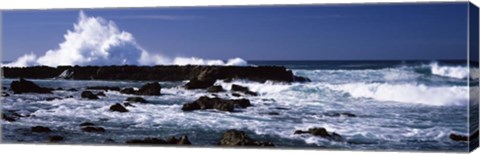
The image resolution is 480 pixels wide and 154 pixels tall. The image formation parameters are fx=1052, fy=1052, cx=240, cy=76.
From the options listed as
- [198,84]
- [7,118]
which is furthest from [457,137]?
[7,118]

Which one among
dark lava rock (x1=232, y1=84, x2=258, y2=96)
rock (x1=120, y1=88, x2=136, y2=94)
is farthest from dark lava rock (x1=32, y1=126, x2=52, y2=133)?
dark lava rock (x1=232, y1=84, x2=258, y2=96)

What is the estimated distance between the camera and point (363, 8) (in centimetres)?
1141

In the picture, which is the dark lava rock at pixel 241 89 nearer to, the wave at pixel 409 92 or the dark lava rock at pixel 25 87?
the wave at pixel 409 92

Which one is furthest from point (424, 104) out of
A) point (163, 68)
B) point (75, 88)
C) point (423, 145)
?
point (75, 88)

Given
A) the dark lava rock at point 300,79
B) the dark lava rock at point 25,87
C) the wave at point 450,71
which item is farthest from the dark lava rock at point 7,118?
the wave at point 450,71

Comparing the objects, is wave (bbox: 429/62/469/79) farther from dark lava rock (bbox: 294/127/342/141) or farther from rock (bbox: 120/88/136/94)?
rock (bbox: 120/88/136/94)

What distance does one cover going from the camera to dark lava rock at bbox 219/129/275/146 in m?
11.6

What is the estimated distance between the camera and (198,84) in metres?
12.0

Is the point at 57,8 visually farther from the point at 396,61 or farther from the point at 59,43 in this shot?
the point at 396,61

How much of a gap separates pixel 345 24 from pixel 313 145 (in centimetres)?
137

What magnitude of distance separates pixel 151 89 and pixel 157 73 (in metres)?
0.21

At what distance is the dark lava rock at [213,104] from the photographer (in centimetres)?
1184

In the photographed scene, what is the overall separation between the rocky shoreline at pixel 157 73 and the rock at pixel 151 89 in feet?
0.23

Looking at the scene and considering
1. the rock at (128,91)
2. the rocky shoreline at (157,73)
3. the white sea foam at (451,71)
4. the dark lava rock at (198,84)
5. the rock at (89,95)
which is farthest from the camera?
the rock at (89,95)
